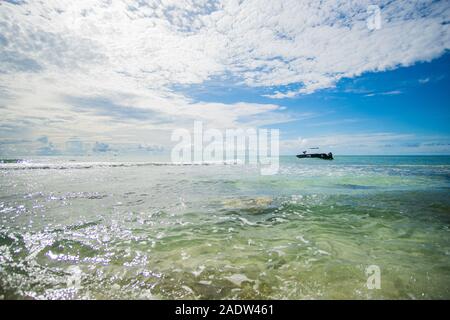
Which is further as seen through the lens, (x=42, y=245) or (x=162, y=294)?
(x=42, y=245)

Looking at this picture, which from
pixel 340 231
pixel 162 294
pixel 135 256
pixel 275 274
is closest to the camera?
pixel 162 294

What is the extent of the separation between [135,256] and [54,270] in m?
1.97

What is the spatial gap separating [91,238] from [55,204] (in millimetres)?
7780
